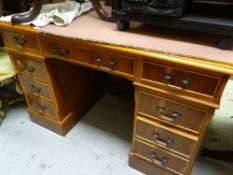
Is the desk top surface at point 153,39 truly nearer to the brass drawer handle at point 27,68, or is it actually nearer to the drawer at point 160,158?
the brass drawer handle at point 27,68

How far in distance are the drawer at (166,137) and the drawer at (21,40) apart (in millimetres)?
675

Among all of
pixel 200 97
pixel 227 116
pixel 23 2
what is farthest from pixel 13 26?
pixel 227 116

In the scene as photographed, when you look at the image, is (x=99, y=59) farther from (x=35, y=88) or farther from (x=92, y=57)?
(x=35, y=88)


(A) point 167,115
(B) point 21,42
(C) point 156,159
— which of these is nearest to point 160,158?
(C) point 156,159

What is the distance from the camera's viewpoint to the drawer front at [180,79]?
68 cm

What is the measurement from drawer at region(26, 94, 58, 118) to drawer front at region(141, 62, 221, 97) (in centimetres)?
77

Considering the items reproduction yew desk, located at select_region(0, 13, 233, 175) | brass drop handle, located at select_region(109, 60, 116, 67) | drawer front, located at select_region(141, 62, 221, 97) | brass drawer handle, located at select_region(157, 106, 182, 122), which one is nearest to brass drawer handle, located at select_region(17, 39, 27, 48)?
reproduction yew desk, located at select_region(0, 13, 233, 175)

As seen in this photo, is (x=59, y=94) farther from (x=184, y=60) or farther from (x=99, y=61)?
(x=184, y=60)

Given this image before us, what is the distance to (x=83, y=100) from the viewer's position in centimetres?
153

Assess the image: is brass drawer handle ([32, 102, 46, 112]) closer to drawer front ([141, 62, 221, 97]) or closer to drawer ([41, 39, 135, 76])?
drawer ([41, 39, 135, 76])

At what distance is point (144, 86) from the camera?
2.70ft

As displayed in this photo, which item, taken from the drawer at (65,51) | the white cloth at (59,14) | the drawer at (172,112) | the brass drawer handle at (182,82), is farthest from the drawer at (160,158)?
the white cloth at (59,14)

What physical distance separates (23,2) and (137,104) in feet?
4.18

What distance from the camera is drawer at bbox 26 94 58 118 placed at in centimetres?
130
